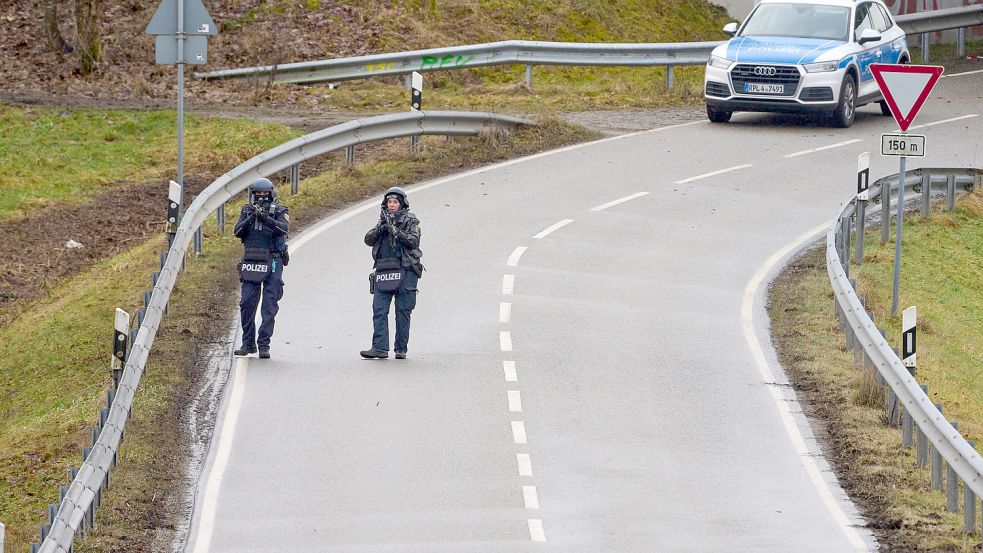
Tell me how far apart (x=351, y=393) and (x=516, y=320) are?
2730 millimetres

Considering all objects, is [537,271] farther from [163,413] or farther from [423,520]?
[423,520]

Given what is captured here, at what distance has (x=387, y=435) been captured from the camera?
11461 mm

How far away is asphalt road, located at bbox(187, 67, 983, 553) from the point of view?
32.1 feet

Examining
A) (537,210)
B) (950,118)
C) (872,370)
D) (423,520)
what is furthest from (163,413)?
(950,118)

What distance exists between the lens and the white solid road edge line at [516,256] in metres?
16.9

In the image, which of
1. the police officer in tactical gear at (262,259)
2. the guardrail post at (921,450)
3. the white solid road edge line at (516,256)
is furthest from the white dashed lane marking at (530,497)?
the white solid road edge line at (516,256)

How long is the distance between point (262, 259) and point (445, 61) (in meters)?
14.8

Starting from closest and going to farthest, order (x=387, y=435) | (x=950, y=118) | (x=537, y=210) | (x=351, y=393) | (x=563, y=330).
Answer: (x=387, y=435), (x=351, y=393), (x=563, y=330), (x=537, y=210), (x=950, y=118)

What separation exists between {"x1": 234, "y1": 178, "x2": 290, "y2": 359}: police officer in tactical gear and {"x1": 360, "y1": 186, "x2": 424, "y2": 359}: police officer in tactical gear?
82 centimetres

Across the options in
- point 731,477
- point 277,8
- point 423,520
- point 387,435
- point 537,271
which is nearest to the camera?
point 423,520

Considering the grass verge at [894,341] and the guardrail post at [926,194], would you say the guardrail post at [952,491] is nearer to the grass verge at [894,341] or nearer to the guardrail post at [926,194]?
the grass verge at [894,341]

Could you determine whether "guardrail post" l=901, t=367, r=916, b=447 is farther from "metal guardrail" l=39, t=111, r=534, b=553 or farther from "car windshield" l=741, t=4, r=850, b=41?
"car windshield" l=741, t=4, r=850, b=41

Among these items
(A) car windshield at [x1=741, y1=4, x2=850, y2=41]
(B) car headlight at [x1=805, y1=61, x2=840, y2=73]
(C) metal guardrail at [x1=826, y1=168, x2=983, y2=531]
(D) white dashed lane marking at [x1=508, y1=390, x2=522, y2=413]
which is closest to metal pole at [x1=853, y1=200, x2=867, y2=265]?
(C) metal guardrail at [x1=826, y1=168, x2=983, y2=531]

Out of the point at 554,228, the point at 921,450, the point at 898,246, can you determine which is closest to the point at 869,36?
the point at 554,228
